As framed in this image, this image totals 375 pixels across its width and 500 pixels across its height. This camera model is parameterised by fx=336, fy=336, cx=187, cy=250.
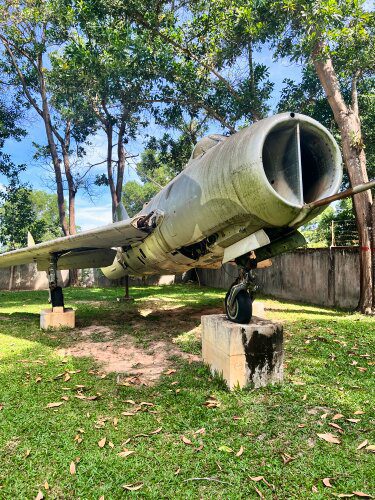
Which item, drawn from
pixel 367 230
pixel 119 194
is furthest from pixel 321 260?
pixel 119 194

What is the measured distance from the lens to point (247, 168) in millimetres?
3965

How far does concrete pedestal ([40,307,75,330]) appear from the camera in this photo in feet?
26.5

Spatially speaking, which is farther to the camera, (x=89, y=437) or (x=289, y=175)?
(x=289, y=175)

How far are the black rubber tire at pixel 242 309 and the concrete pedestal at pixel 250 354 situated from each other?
0.13m

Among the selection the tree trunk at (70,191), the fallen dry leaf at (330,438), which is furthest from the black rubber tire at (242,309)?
the tree trunk at (70,191)

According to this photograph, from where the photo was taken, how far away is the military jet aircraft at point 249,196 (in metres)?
4.00

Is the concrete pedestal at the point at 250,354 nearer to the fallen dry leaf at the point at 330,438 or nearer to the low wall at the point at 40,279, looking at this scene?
the fallen dry leaf at the point at 330,438

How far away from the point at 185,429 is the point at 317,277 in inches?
389

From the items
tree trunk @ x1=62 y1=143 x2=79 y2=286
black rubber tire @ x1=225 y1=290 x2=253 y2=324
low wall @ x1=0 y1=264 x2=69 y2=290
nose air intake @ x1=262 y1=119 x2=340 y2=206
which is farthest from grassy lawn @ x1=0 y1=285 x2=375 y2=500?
tree trunk @ x1=62 y1=143 x2=79 y2=286

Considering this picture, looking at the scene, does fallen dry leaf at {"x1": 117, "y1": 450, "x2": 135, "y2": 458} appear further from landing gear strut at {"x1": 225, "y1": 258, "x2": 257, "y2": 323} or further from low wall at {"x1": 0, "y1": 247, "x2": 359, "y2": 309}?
low wall at {"x1": 0, "y1": 247, "x2": 359, "y2": 309}

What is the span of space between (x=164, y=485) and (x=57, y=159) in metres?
20.0

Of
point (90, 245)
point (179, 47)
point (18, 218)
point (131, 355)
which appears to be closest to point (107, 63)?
point (179, 47)

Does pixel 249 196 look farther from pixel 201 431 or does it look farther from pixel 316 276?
pixel 316 276

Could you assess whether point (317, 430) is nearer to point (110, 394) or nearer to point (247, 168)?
point (110, 394)
